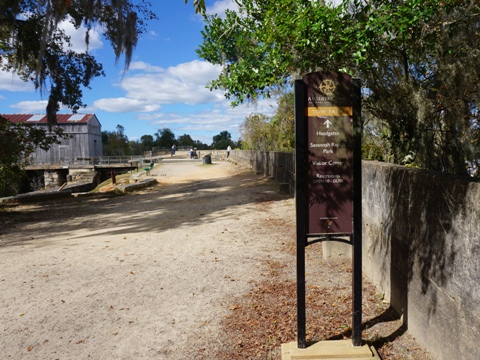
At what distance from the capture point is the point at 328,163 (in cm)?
320

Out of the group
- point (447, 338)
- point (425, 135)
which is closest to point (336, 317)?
point (447, 338)

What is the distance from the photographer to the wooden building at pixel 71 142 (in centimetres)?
4428

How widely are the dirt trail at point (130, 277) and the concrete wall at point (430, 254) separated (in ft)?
5.92

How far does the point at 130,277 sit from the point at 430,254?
4.01 m

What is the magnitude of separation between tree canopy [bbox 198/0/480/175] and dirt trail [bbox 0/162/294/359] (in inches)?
127

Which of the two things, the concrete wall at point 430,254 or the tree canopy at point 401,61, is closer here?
the concrete wall at point 430,254

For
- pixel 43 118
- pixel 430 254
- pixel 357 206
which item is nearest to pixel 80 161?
pixel 43 118


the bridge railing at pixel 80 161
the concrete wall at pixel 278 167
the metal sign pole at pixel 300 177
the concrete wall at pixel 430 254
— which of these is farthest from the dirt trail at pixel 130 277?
the bridge railing at pixel 80 161

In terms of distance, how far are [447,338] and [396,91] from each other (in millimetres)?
5778

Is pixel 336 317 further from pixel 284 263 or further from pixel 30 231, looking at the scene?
pixel 30 231

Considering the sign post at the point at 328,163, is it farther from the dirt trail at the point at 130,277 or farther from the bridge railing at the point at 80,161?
the bridge railing at the point at 80,161

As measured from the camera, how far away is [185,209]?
11.3 metres

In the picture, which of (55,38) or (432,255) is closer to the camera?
(432,255)

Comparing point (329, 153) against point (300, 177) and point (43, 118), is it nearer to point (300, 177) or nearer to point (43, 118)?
point (300, 177)
